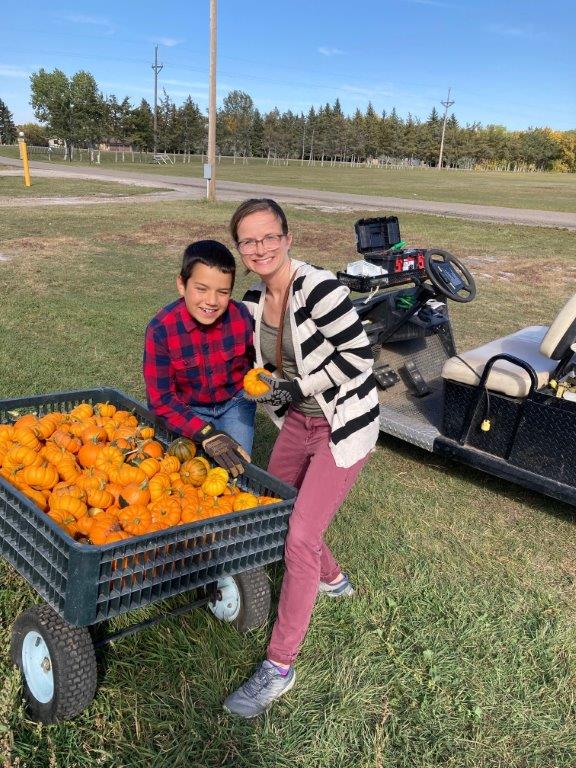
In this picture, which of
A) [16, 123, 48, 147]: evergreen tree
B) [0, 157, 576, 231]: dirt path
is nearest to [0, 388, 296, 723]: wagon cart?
[0, 157, 576, 231]: dirt path

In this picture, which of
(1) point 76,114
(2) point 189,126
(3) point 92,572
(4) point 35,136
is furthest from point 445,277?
(4) point 35,136

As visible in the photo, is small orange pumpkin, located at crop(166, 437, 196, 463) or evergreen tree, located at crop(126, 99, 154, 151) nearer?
small orange pumpkin, located at crop(166, 437, 196, 463)

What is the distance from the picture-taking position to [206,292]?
2.73m

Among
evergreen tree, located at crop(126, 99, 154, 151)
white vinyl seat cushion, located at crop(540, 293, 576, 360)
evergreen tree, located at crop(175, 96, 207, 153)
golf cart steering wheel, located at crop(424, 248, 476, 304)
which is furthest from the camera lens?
evergreen tree, located at crop(175, 96, 207, 153)

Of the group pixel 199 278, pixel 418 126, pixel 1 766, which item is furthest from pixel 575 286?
pixel 418 126

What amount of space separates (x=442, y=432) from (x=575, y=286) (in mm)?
7922

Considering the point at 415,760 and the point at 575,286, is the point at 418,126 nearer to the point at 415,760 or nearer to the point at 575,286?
the point at 575,286

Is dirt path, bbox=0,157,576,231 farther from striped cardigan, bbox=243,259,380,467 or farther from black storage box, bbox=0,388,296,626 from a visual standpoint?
black storage box, bbox=0,388,296,626

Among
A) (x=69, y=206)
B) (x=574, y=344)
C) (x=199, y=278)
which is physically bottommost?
(x=69, y=206)

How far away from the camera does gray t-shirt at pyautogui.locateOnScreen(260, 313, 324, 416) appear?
2551 millimetres

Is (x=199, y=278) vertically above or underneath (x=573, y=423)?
above

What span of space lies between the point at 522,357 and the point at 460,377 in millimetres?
453

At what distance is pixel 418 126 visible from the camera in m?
94.6

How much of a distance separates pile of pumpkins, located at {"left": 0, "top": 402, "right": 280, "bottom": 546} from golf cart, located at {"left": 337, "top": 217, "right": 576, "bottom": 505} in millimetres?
1784
